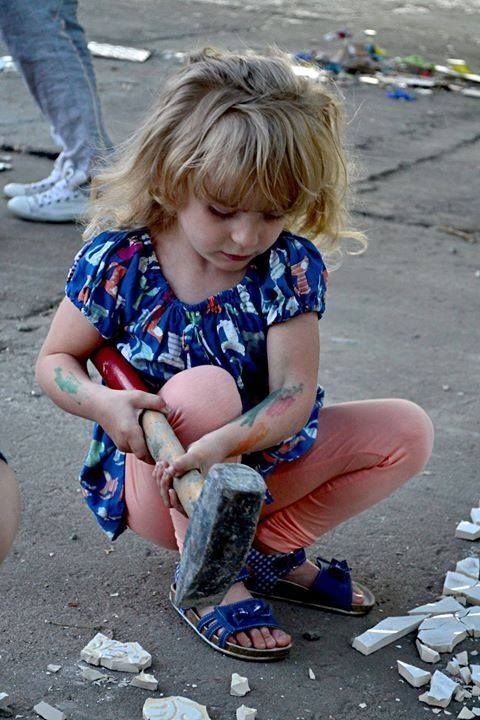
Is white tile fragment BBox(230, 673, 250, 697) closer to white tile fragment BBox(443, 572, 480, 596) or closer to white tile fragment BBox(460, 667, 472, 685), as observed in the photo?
white tile fragment BBox(460, 667, 472, 685)

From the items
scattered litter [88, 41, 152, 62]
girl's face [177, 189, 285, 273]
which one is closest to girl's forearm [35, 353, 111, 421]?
girl's face [177, 189, 285, 273]

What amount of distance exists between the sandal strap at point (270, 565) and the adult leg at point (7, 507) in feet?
2.08

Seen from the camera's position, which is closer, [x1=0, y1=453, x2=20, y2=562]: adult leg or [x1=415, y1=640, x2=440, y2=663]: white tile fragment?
[x1=0, y1=453, x2=20, y2=562]: adult leg

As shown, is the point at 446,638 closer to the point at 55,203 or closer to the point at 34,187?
the point at 55,203

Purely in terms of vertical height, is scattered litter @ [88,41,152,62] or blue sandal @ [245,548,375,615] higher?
blue sandal @ [245,548,375,615]

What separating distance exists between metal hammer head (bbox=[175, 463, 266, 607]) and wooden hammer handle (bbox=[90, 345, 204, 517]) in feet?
0.32

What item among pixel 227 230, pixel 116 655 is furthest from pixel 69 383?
pixel 116 655

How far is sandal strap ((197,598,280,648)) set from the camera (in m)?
2.47

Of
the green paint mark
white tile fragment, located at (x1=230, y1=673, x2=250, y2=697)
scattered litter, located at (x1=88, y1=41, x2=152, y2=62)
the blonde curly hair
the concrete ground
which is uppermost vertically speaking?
the blonde curly hair

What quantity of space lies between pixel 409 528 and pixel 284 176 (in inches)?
43.7

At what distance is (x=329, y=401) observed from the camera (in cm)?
373

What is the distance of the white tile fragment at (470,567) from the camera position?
2799 millimetres

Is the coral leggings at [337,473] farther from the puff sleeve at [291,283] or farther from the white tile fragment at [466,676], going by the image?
the white tile fragment at [466,676]

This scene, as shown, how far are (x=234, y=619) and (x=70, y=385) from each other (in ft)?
1.97
